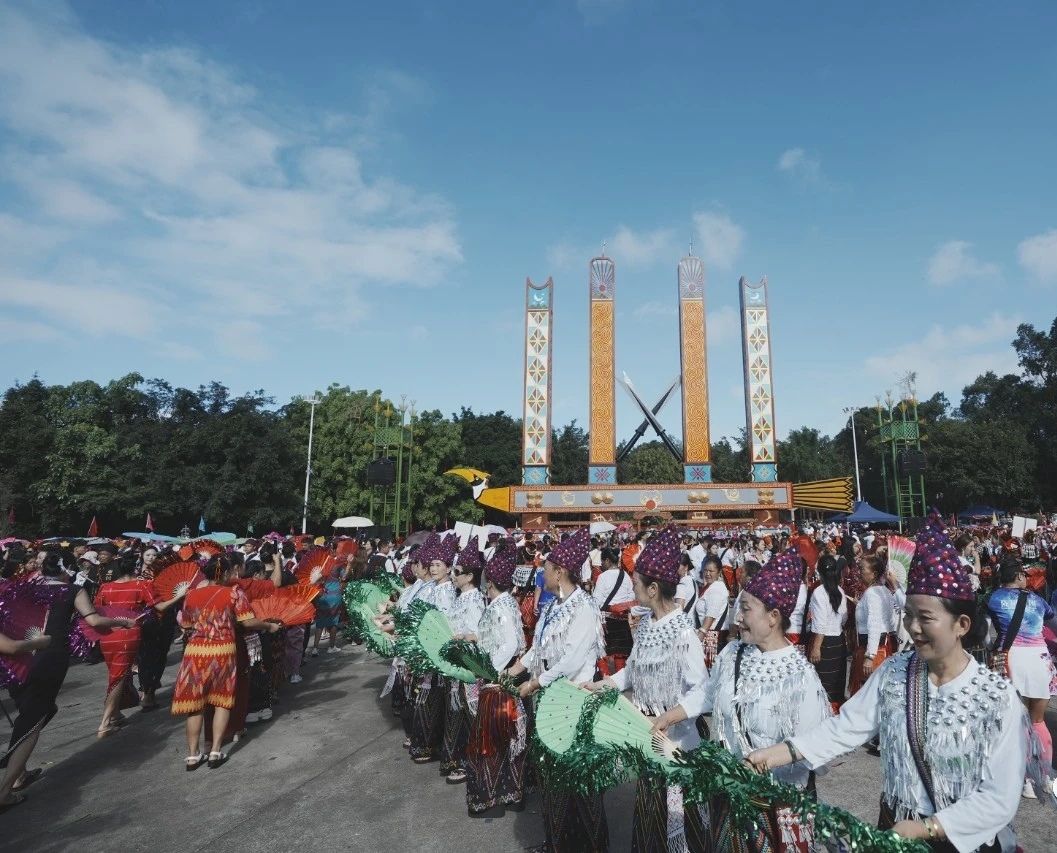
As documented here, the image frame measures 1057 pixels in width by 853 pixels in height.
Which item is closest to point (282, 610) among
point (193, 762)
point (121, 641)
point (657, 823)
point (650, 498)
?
point (193, 762)

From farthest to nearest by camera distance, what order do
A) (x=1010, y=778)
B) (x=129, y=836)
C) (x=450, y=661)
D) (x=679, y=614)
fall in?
(x=450, y=661) → (x=129, y=836) → (x=679, y=614) → (x=1010, y=778)

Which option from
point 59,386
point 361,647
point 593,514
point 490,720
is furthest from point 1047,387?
point 59,386

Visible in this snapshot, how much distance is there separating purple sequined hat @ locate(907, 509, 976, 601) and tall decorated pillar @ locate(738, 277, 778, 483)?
27752 millimetres

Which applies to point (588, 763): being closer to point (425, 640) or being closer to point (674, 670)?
point (674, 670)

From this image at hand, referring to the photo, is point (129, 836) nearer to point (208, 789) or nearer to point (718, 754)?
point (208, 789)

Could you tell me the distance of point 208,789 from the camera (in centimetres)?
448

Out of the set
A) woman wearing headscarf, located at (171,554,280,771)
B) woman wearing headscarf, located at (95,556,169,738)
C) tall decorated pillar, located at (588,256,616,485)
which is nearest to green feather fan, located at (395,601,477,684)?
woman wearing headscarf, located at (171,554,280,771)

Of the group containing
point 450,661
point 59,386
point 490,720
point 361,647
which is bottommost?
point 361,647

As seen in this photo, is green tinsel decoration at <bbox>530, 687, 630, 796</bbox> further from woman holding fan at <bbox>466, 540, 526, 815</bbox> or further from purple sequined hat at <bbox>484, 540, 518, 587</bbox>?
purple sequined hat at <bbox>484, 540, 518, 587</bbox>

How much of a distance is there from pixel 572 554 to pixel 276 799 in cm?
261

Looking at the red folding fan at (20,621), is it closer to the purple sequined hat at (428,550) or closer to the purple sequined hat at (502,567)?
the purple sequined hat at (428,550)

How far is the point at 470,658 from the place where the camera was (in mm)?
4039

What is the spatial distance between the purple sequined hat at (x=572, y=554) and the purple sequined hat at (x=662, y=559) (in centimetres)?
81

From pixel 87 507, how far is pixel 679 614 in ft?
98.7
